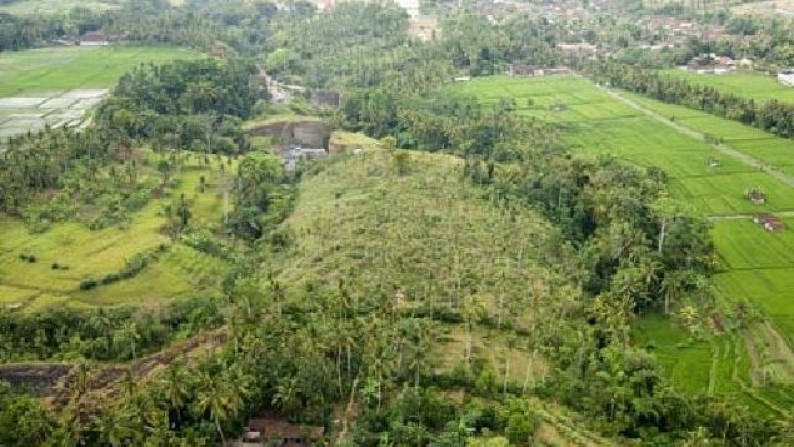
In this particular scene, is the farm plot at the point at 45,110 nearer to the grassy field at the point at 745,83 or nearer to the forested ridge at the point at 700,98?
the forested ridge at the point at 700,98

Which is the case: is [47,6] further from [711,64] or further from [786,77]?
[786,77]

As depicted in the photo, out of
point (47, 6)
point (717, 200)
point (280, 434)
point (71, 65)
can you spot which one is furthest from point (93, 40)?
point (280, 434)

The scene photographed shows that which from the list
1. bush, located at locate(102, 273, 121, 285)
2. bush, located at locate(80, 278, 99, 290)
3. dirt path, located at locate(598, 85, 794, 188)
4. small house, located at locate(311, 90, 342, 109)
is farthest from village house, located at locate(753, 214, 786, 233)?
small house, located at locate(311, 90, 342, 109)

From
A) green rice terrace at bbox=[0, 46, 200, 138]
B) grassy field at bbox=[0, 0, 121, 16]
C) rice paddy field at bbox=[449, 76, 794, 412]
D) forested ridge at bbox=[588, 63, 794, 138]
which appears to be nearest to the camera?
rice paddy field at bbox=[449, 76, 794, 412]

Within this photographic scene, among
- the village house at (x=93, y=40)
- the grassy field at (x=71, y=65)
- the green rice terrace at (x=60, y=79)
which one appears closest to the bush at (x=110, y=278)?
the green rice terrace at (x=60, y=79)

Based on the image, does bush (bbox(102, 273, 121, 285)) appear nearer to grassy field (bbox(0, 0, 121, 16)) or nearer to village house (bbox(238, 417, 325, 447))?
village house (bbox(238, 417, 325, 447))

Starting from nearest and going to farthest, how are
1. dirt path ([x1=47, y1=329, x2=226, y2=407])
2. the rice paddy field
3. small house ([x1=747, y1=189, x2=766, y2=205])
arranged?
dirt path ([x1=47, y1=329, x2=226, y2=407]) < the rice paddy field < small house ([x1=747, y1=189, x2=766, y2=205])
